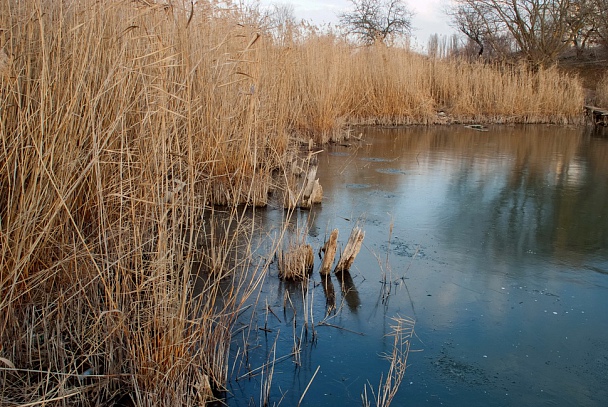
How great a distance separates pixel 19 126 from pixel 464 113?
40.7 feet

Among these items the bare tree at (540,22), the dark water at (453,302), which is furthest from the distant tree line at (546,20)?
the dark water at (453,302)

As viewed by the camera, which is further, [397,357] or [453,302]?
[453,302]

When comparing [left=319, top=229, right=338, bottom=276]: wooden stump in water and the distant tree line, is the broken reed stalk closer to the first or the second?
[left=319, top=229, right=338, bottom=276]: wooden stump in water

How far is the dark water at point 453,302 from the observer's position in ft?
7.75

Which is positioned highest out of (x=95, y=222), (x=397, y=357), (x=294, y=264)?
(x=95, y=222)

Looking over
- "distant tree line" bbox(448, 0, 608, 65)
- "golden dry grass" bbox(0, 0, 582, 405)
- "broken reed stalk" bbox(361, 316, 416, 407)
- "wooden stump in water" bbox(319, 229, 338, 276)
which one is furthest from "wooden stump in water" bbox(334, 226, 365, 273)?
"distant tree line" bbox(448, 0, 608, 65)

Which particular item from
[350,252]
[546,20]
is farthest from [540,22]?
[350,252]

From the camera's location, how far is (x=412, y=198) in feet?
18.0

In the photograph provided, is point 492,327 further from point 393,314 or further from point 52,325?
point 52,325

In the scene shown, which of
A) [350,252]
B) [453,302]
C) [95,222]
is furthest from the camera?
[350,252]

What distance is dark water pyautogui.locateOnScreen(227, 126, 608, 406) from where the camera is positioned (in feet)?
7.75

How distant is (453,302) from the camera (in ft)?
10.3

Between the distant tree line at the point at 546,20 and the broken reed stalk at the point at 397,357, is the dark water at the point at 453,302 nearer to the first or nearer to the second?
the broken reed stalk at the point at 397,357

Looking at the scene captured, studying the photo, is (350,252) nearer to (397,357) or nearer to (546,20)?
(397,357)
